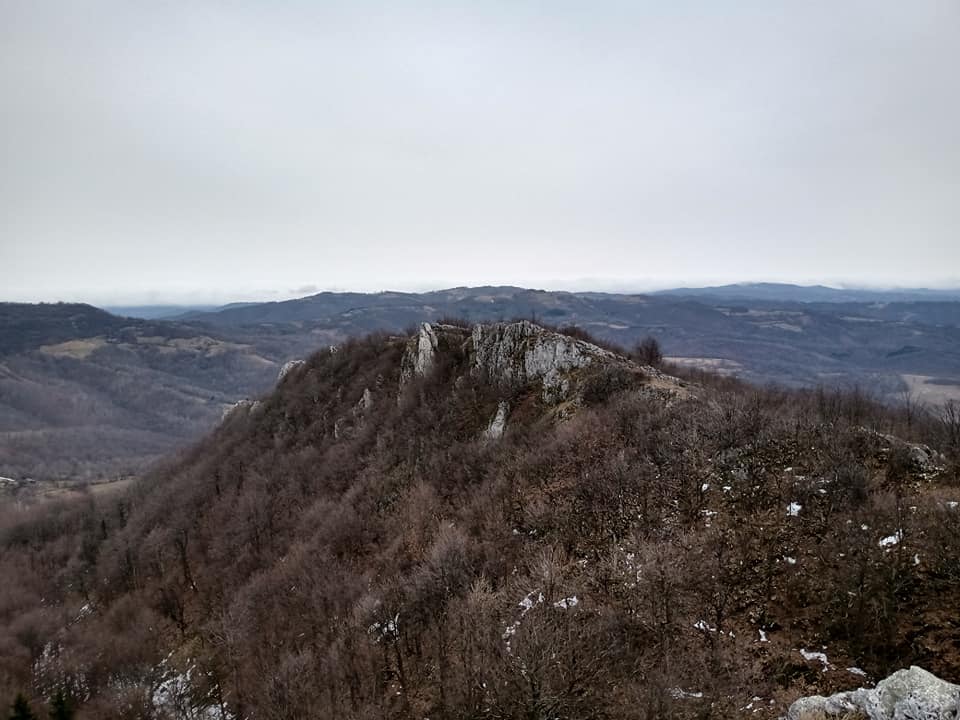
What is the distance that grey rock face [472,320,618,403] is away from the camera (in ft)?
164

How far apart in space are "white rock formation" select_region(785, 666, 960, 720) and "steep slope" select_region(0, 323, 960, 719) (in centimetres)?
195

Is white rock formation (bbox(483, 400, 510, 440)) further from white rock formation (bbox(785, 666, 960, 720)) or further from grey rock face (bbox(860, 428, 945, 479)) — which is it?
white rock formation (bbox(785, 666, 960, 720))

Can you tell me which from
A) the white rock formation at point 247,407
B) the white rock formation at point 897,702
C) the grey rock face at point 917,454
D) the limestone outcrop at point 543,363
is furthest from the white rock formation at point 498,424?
the white rock formation at point 247,407

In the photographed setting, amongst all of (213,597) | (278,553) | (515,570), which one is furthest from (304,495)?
(515,570)

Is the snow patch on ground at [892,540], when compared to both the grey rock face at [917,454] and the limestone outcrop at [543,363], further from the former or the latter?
the limestone outcrop at [543,363]

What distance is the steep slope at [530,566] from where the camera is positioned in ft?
58.5

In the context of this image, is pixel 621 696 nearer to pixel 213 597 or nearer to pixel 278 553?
pixel 278 553

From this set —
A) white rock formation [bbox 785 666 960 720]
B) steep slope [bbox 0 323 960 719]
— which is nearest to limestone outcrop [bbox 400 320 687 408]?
steep slope [bbox 0 323 960 719]

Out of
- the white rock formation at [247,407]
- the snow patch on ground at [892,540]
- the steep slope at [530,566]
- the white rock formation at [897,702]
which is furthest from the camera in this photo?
the white rock formation at [247,407]

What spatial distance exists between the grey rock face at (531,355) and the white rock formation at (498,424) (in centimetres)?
404

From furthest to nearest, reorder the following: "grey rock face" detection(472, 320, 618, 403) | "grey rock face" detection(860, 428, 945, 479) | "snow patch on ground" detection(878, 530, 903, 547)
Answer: "grey rock face" detection(472, 320, 618, 403) → "grey rock face" detection(860, 428, 945, 479) → "snow patch on ground" detection(878, 530, 903, 547)

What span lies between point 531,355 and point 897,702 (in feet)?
139

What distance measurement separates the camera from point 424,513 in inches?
1718

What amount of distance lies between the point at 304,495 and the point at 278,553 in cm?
933
